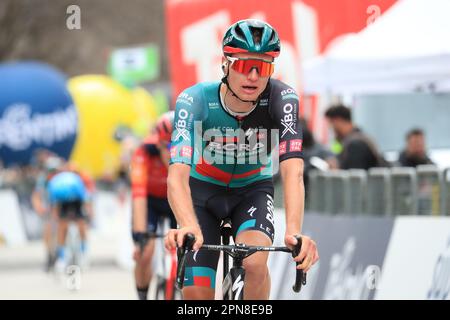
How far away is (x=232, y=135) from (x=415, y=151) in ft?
21.7

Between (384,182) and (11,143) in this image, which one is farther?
(11,143)

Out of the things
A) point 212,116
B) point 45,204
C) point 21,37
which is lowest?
point 45,204

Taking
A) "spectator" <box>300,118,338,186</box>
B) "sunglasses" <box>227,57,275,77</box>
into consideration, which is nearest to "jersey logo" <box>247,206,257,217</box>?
"sunglasses" <box>227,57,275,77</box>

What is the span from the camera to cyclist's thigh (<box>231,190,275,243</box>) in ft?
21.3

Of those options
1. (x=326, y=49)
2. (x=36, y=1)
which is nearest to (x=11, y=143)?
(x=36, y=1)

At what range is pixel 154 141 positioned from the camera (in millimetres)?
10094

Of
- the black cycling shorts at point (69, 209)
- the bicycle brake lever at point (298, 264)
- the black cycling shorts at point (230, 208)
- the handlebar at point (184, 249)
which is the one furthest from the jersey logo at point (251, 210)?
the black cycling shorts at point (69, 209)

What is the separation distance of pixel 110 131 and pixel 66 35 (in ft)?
23.7

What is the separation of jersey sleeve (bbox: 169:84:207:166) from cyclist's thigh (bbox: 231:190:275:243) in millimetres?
480

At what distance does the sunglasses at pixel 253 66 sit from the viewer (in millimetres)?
6137

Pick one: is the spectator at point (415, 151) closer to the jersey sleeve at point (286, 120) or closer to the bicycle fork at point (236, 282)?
the jersey sleeve at point (286, 120)

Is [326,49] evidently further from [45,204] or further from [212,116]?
[45,204]

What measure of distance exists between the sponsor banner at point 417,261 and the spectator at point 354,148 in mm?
2160
